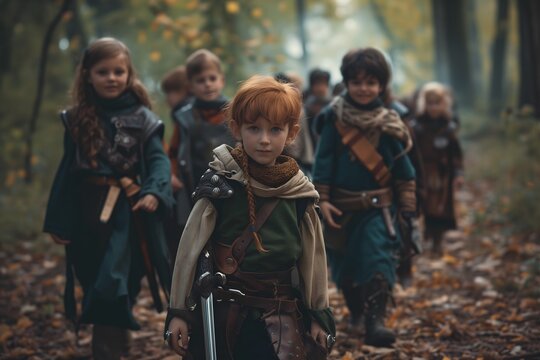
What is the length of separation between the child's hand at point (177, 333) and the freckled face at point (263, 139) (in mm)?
884

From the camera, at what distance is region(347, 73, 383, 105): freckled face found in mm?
5492

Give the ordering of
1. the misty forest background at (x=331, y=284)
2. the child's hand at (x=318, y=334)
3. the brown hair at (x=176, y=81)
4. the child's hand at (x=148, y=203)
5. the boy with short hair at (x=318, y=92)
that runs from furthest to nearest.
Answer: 1. the boy with short hair at (x=318, y=92)
2. the brown hair at (x=176, y=81)
3. the misty forest background at (x=331, y=284)
4. the child's hand at (x=148, y=203)
5. the child's hand at (x=318, y=334)

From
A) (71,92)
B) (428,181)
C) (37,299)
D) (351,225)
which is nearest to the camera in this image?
(71,92)

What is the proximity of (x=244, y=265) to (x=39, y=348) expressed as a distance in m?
3.03

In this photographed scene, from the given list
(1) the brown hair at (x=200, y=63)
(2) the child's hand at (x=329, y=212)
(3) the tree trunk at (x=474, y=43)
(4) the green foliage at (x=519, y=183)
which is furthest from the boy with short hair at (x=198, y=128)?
(3) the tree trunk at (x=474, y=43)

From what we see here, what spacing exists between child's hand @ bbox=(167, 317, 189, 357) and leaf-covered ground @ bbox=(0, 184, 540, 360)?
73.7 inches

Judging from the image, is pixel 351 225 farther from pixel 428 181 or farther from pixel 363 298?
pixel 428 181

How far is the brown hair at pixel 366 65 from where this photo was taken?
545 cm

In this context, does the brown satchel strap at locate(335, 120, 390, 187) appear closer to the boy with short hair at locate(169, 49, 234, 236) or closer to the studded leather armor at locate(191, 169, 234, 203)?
the boy with short hair at locate(169, 49, 234, 236)

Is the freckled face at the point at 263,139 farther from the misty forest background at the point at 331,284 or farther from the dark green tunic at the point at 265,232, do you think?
the misty forest background at the point at 331,284

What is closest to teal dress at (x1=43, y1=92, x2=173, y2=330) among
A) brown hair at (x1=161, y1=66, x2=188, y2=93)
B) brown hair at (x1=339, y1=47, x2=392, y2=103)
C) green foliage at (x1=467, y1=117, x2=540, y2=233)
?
brown hair at (x1=339, y1=47, x2=392, y2=103)

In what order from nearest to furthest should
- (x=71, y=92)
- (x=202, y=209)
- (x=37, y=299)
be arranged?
(x=202, y=209), (x=71, y=92), (x=37, y=299)

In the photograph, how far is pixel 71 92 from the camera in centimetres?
519

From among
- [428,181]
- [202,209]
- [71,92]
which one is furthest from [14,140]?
[202,209]
